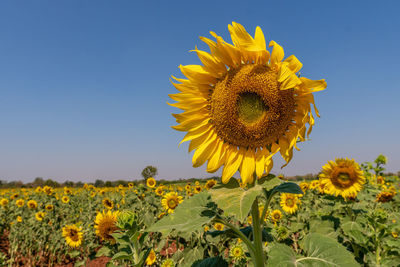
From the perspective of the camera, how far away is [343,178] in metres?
4.86

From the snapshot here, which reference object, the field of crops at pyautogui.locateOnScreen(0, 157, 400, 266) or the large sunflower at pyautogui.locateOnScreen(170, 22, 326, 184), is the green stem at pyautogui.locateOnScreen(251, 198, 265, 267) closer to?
the field of crops at pyautogui.locateOnScreen(0, 157, 400, 266)

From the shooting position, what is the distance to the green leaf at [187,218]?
1354mm

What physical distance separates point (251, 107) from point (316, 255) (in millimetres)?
953

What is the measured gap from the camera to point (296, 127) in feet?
5.40

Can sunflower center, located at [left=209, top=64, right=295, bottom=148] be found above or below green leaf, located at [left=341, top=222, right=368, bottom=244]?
above

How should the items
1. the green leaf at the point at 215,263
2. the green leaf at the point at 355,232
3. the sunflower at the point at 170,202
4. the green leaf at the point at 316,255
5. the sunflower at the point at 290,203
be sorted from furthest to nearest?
the sunflower at the point at 290,203
the sunflower at the point at 170,202
the green leaf at the point at 355,232
the green leaf at the point at 215,263
the green leaf at the point at 316,255

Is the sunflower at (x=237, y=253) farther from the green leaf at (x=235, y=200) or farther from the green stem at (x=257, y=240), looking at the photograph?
the green leaf at (x=235, y=200)

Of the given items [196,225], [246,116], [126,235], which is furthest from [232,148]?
[126,235]

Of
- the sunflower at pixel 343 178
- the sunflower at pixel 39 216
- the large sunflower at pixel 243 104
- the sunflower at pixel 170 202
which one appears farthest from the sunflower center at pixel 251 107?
the sunflower at pixel 39 216

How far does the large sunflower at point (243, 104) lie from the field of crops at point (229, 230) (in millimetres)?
215

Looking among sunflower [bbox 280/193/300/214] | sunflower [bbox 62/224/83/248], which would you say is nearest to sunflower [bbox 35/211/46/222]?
sunflower [bbox 62/224/83/248]

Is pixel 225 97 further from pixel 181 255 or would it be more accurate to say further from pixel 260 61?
pixel 181 255

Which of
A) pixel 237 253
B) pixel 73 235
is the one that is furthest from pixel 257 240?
pixel 73 235

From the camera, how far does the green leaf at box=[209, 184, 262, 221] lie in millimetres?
1204
